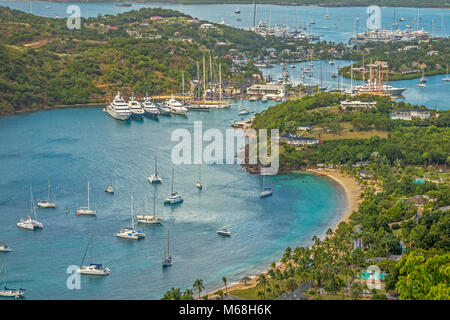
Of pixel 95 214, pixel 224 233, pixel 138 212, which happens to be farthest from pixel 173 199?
pixel 224 233

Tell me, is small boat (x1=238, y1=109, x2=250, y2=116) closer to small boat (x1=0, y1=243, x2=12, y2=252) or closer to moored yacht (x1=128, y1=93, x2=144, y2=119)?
moored yacht (x1=128, y1=93, x2=144, y2=119)

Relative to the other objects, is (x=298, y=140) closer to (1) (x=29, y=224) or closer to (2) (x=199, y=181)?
(2) (x=199, y=181)

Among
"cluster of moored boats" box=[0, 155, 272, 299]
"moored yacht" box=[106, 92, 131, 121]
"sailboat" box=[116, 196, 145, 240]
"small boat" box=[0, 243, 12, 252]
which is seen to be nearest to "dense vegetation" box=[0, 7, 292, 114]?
"moored yacht" box=[106, 92, 131, 121]

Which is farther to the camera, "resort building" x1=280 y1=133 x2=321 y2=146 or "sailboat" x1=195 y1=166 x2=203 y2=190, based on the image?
"resort building" x1=280 y1=133 x2=321 y2=146

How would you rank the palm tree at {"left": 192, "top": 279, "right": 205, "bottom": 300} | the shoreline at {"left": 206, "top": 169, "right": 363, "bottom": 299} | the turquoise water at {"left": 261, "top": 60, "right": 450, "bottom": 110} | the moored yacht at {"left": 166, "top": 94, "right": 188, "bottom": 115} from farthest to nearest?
the turquoise water at {"left": 261, "top": 60, "right": 450, "bottom": 110} < the moored yacht at {"left": 166, "top": 94, "right": 188, "bottom": 115} < the shoreline at {"left": 206, "top": 169, "right": 363, "bottom": 299} < the palm tree at {"left": 192, "top": 279, "right": 205, "bottom": 300}

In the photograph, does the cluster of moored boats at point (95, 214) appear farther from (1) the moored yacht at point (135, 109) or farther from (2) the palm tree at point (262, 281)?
(1) the moored yacht at point (135, 109)

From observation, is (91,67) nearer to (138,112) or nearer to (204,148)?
(138,112)

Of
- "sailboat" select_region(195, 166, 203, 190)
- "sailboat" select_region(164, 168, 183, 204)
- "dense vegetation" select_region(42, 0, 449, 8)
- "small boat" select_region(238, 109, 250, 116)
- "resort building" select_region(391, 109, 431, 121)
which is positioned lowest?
"sailboat" select_region(164, 168, 183, 204)

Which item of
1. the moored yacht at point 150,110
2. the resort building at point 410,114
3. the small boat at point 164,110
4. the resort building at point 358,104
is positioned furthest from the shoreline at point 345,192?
the small boat at point 164,110
